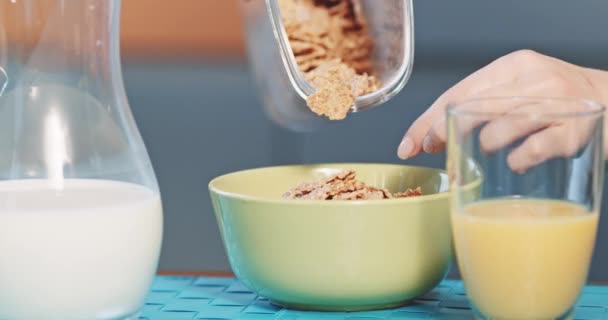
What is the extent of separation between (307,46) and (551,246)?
0.49 meters

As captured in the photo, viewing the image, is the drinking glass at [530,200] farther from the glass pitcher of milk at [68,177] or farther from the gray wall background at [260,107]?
the gray wall background at [260,107]

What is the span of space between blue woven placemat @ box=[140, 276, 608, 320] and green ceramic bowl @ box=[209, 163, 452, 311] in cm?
1

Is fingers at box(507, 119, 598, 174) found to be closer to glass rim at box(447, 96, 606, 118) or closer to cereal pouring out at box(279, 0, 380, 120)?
glass rim at box(447, 96, 606, 118)

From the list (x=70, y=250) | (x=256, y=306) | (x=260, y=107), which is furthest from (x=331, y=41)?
(x=260, y=107)

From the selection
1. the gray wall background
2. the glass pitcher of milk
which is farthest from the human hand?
the gray wall background

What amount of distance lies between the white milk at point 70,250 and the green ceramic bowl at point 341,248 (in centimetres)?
11

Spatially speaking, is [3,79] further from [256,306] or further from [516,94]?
[516,94]

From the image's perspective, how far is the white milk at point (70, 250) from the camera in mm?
654

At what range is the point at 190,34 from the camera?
1.84 meters

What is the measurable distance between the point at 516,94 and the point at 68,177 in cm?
38

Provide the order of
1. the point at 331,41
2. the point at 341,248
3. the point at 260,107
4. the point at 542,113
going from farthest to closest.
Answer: the point at 260,107 → the point at 331,41 → the point at 341,248 → the point at 542,113

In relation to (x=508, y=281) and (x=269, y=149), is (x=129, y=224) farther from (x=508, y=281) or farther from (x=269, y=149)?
(x=269, y=149)

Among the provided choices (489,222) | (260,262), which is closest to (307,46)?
(260,262)

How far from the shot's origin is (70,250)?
2.16 feet
